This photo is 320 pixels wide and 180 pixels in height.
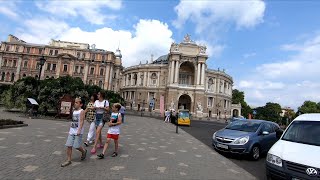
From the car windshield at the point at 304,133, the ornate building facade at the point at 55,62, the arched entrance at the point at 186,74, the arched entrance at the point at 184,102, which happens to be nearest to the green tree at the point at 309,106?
the arched entrance at the point at 186,74

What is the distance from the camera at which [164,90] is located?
78.3m

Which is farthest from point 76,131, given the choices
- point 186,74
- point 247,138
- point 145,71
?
point 145,71

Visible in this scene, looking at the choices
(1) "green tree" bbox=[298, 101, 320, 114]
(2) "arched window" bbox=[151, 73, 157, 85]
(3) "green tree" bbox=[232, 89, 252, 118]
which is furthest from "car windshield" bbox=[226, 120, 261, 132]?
(1) "green tree" bbox=[298, 101, 320, 114]

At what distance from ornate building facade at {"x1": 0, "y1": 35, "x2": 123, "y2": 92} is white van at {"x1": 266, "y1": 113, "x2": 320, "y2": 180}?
7131 centimetres

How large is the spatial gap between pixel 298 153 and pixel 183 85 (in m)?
69.0

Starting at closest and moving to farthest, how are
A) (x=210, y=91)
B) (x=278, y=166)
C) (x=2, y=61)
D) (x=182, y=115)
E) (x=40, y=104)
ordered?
1. (x=278, y=166)
2. (x=40, y=104)
3. (x=182, y=115)
4. (x=2, y=61)
5. (x=210, y=91)

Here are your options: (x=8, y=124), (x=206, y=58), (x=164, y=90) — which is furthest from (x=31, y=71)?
(x=8, y=124)

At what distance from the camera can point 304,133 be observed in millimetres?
7477

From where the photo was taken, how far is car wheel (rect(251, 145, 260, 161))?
11289 millimetres

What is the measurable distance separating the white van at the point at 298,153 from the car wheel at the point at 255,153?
3.56 m

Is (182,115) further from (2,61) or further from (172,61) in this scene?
(2,61)

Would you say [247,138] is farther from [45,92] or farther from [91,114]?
[45,92]

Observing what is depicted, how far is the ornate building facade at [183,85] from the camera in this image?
74.1 meters

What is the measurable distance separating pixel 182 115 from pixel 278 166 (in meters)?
26.3
